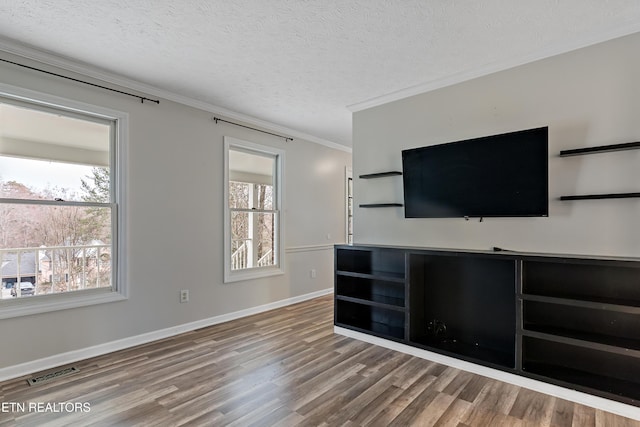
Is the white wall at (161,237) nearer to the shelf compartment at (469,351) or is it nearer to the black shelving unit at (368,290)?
the black shelving unit at (368,290)

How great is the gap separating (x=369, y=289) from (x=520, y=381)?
A: 1588 mm

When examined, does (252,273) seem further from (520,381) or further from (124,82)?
(520,381)

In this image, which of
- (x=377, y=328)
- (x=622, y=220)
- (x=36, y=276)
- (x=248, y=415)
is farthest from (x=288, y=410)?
(x=622, y=220)

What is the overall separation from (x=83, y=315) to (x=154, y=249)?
814mm

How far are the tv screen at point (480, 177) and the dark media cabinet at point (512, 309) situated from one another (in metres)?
0.39

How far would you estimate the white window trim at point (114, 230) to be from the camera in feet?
8.63

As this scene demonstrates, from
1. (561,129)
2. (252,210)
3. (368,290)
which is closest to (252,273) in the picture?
(252,210)

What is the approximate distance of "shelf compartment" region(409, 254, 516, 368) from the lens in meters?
2.79

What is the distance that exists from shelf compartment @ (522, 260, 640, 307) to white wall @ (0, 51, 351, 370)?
3143 mm

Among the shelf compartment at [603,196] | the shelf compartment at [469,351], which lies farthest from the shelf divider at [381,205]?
the shelf compartment at [603,196]

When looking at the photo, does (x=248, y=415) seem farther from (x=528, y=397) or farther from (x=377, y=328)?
(x=528, y=397)

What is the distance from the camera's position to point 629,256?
226cm

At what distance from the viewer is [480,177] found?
2.79 metres

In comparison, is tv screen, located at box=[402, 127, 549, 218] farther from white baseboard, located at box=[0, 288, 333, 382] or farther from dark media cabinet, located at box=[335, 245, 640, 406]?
white baseboard, located at box=[0, 288, 333, 382]
